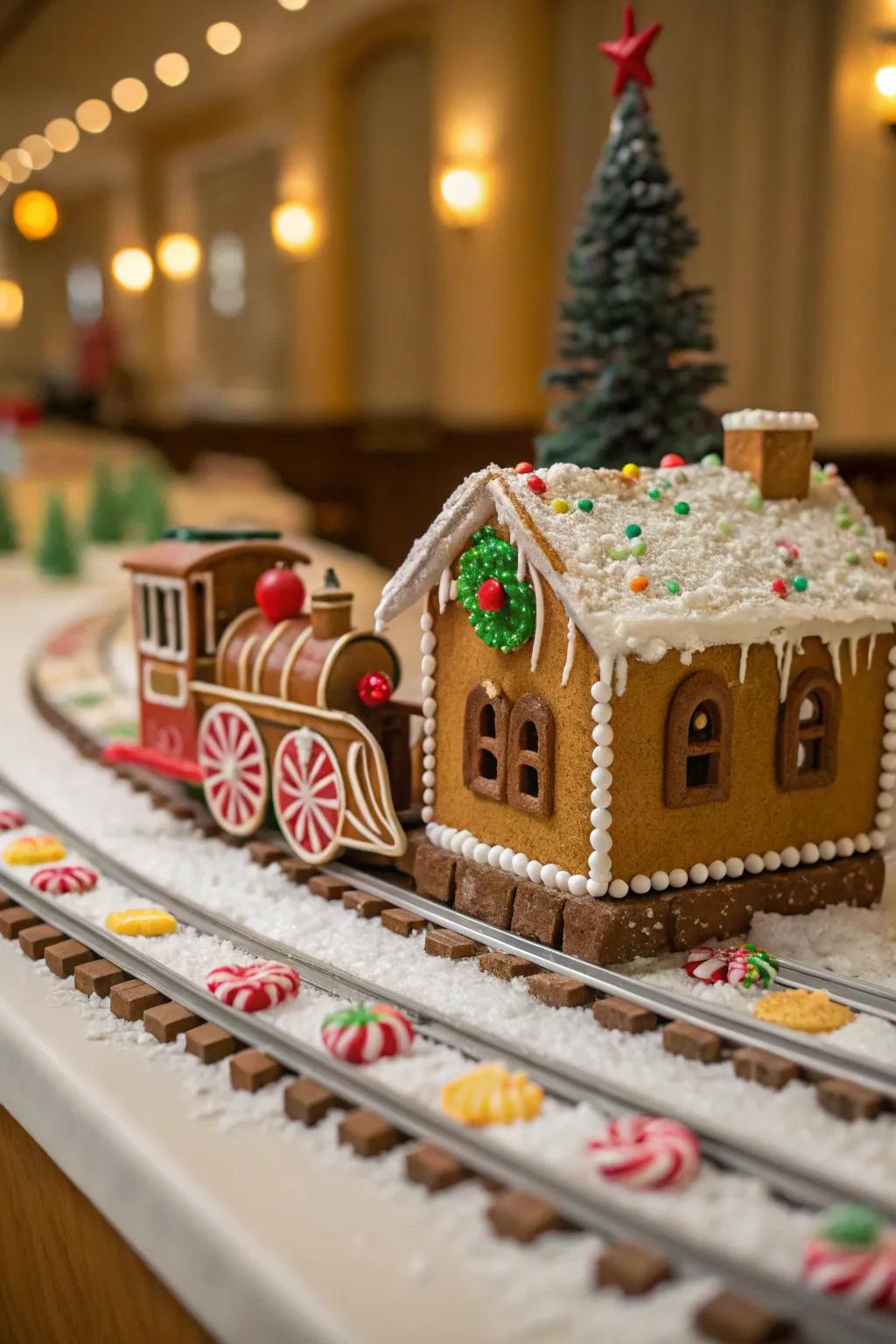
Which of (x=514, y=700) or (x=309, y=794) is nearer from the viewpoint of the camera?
(x=514, y=700)

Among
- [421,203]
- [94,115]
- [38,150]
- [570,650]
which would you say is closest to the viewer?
[570,650]

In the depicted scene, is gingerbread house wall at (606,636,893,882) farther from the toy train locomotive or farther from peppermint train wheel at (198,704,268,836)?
peppermint train wheel at (198,704,268,836)

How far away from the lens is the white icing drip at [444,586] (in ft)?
14.7

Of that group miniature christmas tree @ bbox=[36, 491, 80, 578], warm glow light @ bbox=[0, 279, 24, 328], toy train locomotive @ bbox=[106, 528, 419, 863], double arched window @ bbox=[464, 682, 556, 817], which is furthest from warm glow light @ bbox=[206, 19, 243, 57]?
warm glow light @ bbox=[0, 279, 24, 328]

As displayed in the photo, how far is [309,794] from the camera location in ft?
16.0

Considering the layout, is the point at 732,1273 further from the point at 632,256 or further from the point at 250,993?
the point at 632,256

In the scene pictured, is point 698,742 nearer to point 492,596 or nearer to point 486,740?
point 486,740

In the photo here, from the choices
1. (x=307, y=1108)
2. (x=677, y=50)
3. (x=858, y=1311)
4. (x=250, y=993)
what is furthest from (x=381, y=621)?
(x=677, y=50)

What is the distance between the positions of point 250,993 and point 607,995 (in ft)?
3.72

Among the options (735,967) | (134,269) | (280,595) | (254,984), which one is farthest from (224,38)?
(735,967)

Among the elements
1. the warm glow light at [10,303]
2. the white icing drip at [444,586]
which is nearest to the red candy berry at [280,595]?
the white icing drip at [444,586]

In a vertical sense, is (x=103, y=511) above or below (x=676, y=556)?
below

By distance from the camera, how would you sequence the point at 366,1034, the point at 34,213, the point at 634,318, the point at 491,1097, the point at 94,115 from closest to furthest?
the point at 491,1097, the point at 366,1034, the point at 634,318, the point at 34,213, the point at 94,115

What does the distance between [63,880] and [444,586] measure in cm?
196
